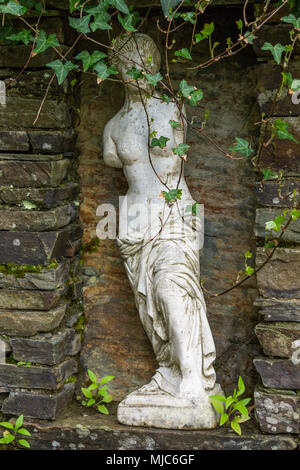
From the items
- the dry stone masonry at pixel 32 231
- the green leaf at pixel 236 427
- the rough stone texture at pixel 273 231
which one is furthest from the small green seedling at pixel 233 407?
the dry stone masonry at pixel 32 231

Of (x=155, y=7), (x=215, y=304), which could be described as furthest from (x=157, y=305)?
(x=155, y=7)

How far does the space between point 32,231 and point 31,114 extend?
0.61 m

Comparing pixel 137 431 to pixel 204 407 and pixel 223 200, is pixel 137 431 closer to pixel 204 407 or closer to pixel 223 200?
pixel 204 407

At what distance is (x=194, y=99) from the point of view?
9.78 ft

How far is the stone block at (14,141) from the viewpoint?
131 inches

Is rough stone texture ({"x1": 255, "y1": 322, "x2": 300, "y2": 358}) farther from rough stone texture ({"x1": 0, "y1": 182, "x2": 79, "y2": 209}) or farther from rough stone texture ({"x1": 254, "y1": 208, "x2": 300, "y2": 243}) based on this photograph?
rough stone texture ({"x1": 0, "y1": 182, "x2": 79, "y2": 209})

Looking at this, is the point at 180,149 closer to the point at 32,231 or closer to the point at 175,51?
the point at 175,51

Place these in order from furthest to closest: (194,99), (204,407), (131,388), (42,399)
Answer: (131,388), (42,399), (204,407), (194,99)

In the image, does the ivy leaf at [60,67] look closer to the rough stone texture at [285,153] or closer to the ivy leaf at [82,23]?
the ivy leaf at [82,23]

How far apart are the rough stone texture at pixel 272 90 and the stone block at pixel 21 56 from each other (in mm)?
1038

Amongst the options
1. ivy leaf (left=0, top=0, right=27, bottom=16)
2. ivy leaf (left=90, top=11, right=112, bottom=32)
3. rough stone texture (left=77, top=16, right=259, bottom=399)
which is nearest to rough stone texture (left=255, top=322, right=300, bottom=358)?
rough stone texture (left=77, top=16, right=259, bottom=399)

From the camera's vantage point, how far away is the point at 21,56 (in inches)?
131
